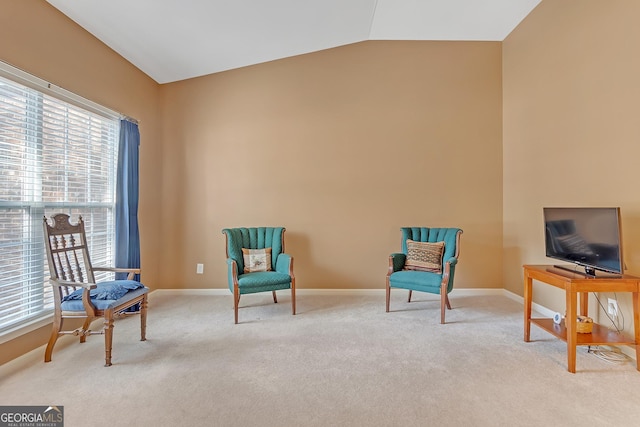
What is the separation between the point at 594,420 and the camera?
5.42 ft

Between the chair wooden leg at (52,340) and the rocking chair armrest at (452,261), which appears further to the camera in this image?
the rocking chair armrest at (452,261)

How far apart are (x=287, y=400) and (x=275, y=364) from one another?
44cm

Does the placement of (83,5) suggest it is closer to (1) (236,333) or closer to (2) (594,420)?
(1) (236,333)

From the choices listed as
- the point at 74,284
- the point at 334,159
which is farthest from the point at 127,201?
the point at 334,159

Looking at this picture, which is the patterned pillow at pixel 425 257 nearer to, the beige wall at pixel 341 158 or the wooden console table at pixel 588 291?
the beige wall at pixel 341 158

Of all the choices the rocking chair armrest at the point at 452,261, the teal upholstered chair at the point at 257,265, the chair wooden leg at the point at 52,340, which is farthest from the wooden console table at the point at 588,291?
the chair wooden leg at the point at 52,340

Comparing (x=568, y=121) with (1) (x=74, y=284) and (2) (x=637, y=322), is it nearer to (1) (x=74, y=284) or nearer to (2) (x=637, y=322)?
(2) (x=637, y=322)

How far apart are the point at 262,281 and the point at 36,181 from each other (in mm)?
2091

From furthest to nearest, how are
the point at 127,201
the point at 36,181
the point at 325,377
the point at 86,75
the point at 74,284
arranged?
1. the point at 127,201
2. the point at 86,75
3. the point at 36,181
4. the point at 74,284
5. the point at 325,377

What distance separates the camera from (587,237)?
2328 millimetres

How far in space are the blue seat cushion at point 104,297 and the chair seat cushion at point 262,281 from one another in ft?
3.22

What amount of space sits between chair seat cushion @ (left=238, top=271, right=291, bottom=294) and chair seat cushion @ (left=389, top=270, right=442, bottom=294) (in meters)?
1.19

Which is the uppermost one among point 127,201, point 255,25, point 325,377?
point 255,25

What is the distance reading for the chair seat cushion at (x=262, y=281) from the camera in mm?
3121
